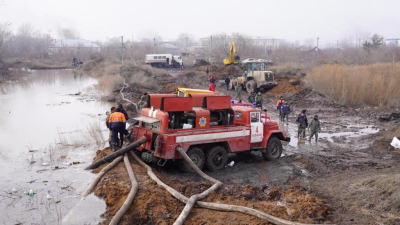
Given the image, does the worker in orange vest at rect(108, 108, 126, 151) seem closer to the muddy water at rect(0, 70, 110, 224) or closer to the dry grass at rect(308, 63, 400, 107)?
the muddy water at rect(0, 70, 110, 224)

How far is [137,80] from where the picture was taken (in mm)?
36406

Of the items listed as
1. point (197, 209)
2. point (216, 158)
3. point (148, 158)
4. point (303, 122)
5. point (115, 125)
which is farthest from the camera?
point (303, 122)

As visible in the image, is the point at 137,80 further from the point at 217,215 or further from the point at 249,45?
the point at 249,45

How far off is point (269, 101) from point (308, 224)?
22513 millimetres

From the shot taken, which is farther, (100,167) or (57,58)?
(57,58)

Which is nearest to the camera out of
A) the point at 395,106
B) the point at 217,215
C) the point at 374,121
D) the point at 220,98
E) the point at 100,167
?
the point at 217,215

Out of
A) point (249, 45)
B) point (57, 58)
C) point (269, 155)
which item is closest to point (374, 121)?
point (269, 155)

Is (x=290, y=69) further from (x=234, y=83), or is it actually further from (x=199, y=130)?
(x=199, y=130)

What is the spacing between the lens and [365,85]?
26.0m

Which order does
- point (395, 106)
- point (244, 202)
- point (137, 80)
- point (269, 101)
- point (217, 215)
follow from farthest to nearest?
point (137, 80) < point (269, 101) < point (395, 106) < point (244, 202) < point (217, 215)

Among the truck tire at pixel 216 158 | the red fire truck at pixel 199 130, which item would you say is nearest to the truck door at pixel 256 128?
the red fire truck at pixel 199 130

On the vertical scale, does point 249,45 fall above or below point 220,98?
above

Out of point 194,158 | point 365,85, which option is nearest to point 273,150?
point 194,158

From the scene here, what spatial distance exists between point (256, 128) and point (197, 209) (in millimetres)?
5406
